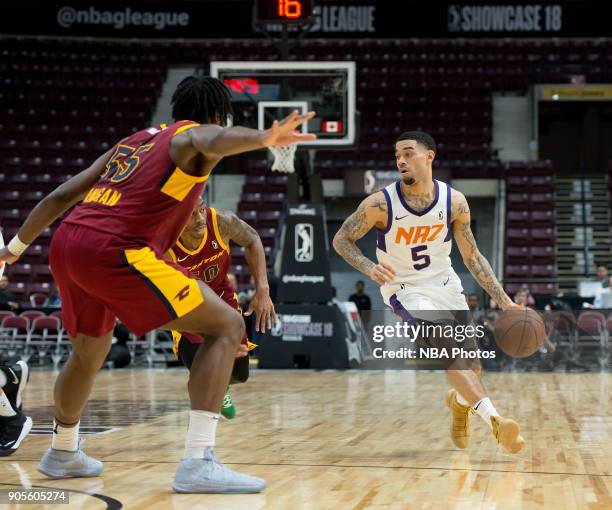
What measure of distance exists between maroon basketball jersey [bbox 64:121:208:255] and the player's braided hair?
128 millimetres

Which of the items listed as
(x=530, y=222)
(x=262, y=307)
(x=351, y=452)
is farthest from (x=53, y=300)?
(x=262, y=307)

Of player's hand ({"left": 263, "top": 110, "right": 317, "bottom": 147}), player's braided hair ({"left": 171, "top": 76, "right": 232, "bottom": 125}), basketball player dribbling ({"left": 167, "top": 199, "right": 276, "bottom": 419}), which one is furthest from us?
basketball player dribbling ({"left": 167, "top": 199, "right": 276, "bottom": 419})

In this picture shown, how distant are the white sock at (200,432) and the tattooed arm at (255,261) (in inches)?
31.4

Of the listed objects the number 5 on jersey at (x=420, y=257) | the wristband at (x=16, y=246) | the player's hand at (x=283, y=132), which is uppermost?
the player's hand at (x=283, y=132)

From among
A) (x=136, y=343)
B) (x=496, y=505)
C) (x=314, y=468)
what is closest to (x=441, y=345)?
(x=314, y=468)

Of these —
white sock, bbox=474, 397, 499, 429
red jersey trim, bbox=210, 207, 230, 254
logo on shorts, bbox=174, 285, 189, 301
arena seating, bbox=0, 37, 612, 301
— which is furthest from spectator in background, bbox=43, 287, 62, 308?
logo on shorts, bbox=174, 285, 189, 301

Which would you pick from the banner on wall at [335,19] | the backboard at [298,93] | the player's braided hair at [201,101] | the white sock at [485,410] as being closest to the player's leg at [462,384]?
the white sock at [485,410]

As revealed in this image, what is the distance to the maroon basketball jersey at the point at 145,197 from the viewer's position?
152 inches

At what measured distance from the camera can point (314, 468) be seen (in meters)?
4.82

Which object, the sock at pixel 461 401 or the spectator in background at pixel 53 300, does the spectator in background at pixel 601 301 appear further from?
the sock at pixel 461 401

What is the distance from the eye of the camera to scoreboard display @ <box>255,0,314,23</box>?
13469 mm

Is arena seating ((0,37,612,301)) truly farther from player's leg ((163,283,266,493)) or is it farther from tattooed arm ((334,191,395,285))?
player's leg ((163,283,266,493))

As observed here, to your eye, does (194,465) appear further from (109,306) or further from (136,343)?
(136,343)

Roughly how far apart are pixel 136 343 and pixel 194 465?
460 inches
